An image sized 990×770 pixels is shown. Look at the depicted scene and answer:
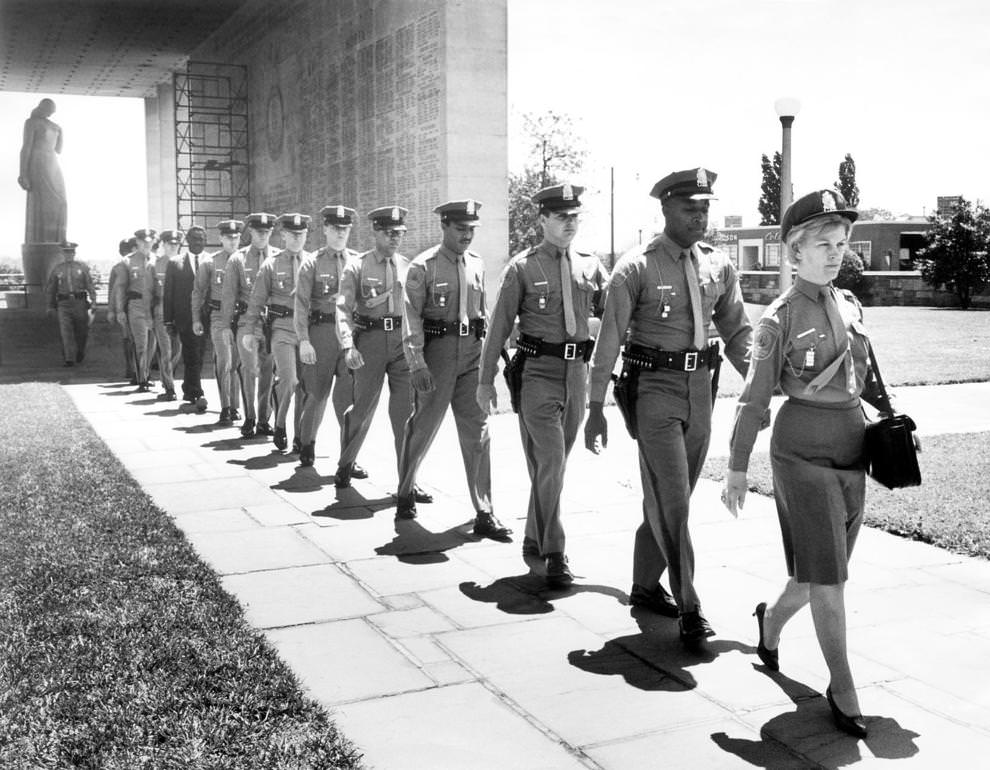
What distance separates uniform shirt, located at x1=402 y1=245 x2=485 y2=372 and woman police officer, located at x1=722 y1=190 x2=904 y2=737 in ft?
9.96

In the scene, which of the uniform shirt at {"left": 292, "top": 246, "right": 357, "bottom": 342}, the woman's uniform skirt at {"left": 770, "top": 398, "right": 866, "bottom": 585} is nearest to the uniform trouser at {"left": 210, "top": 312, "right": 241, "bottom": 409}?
the uniform shirt at {"left": 292, "top": 246, "right": 357, "bottom": 342}

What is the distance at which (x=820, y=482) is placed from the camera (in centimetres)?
394

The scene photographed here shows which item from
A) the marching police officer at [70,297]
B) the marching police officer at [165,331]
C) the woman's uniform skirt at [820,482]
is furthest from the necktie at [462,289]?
the marching police officer at [70,297]

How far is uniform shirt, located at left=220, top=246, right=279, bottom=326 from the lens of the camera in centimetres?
1114

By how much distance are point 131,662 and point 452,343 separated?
10.2ft

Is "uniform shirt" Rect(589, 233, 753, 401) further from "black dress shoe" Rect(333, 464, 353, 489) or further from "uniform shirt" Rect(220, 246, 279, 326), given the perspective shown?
"uniform shirt" Rect(220, 246, 279, 326)

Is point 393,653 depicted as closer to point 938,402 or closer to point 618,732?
point 618,732

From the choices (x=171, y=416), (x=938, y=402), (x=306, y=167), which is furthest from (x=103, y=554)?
(x=306, y=167)

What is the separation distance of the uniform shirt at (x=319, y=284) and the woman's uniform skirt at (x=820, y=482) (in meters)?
5.65

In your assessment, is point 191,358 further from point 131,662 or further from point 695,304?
point 695,304

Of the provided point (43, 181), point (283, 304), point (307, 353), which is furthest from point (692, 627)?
point (43, 181)

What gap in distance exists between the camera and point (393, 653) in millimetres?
4645

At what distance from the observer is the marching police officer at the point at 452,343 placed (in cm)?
683

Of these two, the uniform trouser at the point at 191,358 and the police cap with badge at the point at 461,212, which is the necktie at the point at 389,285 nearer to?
the police cap with badge at the point at 461,212
